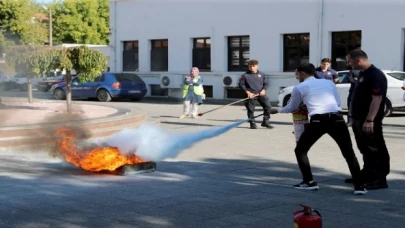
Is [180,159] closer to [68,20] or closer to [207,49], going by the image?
[207,49]

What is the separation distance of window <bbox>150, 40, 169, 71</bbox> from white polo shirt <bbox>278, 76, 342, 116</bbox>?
2634cm

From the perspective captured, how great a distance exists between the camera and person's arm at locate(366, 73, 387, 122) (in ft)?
24.8

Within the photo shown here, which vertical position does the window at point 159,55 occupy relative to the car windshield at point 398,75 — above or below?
above

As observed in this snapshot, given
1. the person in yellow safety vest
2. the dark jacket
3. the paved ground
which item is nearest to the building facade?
the person in yellow safety vest

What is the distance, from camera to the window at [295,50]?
28.2 meters

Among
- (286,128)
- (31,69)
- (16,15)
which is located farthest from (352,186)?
(31,69)

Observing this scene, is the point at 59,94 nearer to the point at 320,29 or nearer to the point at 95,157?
the point at 320,29

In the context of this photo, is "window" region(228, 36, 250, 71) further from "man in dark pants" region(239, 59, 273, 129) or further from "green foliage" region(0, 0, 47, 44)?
"green foliage" region(0, 0, 47, 44)

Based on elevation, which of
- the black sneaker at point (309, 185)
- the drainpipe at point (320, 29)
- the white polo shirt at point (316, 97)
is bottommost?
the black sneaker at point (309, 185)

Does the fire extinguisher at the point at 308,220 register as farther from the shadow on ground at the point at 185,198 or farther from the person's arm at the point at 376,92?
the person's arm at the point at 376,92

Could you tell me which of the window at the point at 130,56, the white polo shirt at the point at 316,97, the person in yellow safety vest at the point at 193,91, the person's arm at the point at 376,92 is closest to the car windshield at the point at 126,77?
the window at the point at 130,56

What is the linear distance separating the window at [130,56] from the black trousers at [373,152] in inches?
1116

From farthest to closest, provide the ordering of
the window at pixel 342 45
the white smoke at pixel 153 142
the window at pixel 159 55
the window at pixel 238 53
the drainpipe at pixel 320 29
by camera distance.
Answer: the window at pixel 159 55 → the window at pixel 238 53 → the drainpipe at pixel 320 29 → the window at pixel 342 45 → the white smoke at pixel 153 142

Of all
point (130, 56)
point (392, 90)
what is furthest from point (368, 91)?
point (130, 56)
